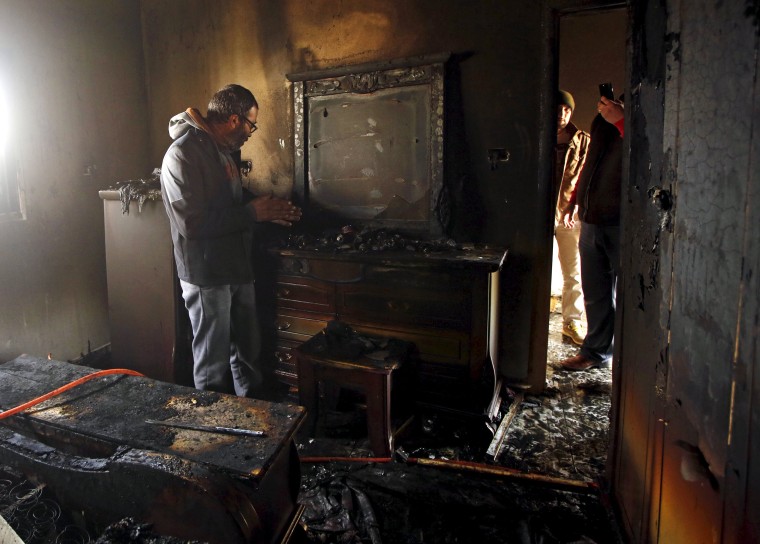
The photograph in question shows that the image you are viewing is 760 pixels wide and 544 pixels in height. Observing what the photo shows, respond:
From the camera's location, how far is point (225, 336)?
123 inches

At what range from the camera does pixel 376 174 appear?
370 cm

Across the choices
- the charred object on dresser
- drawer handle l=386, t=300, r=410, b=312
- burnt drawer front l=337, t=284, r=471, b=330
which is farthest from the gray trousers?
drawer handle l=386, t=300, r=410, b=312

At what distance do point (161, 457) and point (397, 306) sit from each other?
1.78 m

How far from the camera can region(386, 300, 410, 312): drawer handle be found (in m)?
3.05

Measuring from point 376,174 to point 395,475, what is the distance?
2171 mm

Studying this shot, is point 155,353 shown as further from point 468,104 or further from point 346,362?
point 468,104

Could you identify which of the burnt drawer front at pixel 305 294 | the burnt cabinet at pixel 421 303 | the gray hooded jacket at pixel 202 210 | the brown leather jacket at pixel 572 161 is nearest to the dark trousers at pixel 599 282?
the brown leather jacket at pixel 572 161

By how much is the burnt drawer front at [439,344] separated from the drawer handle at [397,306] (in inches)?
5.1

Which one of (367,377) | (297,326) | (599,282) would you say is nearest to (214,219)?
(297,326)

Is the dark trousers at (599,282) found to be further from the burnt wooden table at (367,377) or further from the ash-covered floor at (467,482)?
the burnt wooden table at (367,377)

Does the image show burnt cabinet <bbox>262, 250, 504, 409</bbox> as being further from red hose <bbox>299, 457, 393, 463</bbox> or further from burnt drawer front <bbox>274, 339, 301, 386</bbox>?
red hose <bbox>299, 457, 393, 463</bbox>

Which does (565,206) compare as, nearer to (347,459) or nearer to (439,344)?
(439,344)

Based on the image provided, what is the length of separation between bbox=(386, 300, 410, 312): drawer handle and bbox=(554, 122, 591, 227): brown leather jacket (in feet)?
7.13

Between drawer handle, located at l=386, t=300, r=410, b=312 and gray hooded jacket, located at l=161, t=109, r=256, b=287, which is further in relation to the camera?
drawer handle, located at l=386, t=300, r=410, b=312
